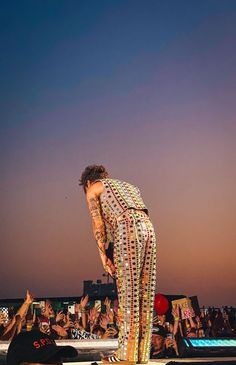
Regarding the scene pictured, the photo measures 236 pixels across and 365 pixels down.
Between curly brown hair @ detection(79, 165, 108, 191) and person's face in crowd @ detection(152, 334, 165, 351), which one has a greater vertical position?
curly brown hair @ detection(79, 165, 108, 191)

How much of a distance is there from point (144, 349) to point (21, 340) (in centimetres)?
155

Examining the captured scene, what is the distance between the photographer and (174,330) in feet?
25.7

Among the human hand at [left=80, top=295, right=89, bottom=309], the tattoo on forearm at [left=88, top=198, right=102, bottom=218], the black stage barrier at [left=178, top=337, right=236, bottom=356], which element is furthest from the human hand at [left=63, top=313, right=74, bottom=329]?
the tattoo on forearm at [left=88, top=198, right=102, bottom=218]

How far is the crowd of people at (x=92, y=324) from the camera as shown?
23.0 ft

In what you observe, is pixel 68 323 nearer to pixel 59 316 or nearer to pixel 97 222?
pixel 59 316

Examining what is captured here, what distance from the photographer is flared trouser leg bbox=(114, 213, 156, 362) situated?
3.63m

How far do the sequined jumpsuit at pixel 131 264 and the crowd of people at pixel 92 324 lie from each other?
8.56ft

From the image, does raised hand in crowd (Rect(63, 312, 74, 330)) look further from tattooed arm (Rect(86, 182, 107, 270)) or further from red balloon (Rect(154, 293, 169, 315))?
tattooed arm (Rect(86, 182, 107, 270))

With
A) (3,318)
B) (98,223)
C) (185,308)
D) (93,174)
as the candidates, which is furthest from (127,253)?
(3,318)

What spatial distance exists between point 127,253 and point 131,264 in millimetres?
86

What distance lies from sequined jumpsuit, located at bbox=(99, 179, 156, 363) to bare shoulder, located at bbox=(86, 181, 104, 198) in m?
0.03

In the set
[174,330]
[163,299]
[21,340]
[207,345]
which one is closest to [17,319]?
[174,330]

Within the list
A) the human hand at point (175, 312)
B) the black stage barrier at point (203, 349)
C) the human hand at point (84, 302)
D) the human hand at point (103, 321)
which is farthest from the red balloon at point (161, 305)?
the black stage barrier at point (203, 349)

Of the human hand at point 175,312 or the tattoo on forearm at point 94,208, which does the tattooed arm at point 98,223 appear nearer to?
the tattoo on forearm at point 94,208
